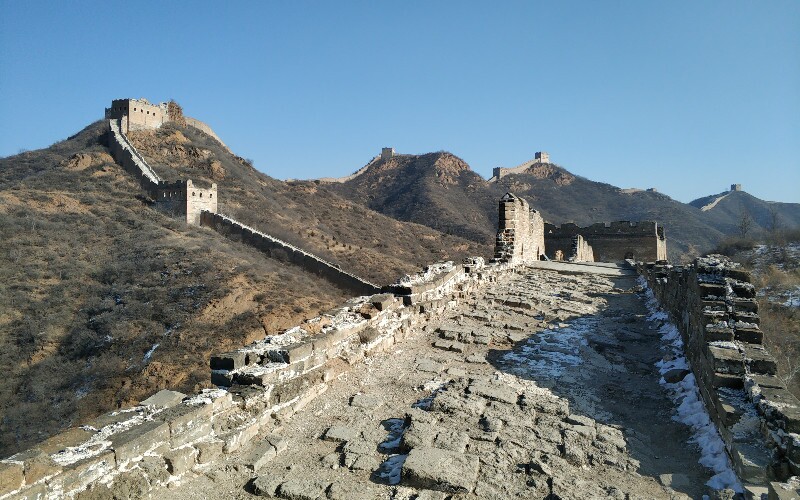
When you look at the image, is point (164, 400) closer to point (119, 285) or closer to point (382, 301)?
point (382, 301)

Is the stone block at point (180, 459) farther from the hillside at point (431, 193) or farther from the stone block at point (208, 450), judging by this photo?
the hillside at point (431, 193)

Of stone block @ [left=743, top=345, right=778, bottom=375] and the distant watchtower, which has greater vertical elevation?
the distant watchtower

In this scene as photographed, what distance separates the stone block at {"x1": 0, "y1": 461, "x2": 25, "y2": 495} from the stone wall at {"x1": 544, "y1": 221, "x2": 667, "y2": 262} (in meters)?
22.3

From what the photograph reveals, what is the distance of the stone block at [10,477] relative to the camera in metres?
2.46

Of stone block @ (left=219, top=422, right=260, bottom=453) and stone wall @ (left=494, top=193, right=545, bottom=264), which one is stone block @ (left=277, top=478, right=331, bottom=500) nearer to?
stone block @ (left=219, top=422, right=260, bottom=453)

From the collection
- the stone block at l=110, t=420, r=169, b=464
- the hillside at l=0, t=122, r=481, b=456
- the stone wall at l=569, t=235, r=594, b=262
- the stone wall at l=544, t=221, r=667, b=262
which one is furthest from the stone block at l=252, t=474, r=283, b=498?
the stone wall at l=544, t=221, r=667, b=262

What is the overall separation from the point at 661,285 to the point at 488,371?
206 inches

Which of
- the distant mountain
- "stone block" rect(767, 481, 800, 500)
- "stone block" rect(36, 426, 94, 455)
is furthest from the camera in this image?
the distant mountain

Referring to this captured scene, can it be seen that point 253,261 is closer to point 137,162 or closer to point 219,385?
point 137,162

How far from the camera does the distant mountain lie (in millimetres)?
56875

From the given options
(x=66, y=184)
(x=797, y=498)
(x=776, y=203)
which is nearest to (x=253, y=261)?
(x=66, y=184)

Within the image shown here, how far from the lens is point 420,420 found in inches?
166

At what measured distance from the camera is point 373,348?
6.04 metres

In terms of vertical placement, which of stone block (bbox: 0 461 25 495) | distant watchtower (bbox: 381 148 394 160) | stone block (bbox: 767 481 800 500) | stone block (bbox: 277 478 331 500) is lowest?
stone block (bbox: 277 478 331 500)
